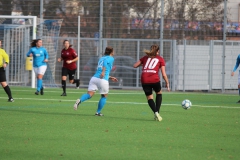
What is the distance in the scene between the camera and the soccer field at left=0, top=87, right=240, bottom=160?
905cm

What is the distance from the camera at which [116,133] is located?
452 inches

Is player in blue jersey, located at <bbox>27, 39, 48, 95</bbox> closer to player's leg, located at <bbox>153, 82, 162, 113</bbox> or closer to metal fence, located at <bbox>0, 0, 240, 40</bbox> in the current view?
metal fence, located at <bbox>0, 0, 240, 40</bbox>

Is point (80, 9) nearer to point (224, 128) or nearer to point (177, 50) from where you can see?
point (177, 50)

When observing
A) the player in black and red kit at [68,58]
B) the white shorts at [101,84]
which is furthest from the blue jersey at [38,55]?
the white shorts at [101,84]

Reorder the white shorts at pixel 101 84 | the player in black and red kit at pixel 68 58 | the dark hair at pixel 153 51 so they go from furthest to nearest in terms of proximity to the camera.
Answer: the player in black and red kit at pixel 68 58 → the white shorts at pixel 101 84 → the dark hair at pixel 153 51

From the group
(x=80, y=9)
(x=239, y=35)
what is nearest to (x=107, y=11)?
(x=80, y=9)

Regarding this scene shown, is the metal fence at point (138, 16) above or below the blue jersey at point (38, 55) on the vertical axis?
above

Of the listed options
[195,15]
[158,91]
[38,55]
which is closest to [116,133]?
[158,91]

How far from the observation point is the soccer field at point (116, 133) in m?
9.05

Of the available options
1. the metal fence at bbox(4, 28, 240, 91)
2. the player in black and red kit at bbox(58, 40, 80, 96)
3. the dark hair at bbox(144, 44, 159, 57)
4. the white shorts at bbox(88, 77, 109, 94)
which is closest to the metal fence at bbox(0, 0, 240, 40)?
the metal fence at bbox(4, 28, 240, 91)

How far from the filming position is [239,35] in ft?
95.1

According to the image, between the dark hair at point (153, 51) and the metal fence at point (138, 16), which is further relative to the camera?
the metal fence at point (138, 16)

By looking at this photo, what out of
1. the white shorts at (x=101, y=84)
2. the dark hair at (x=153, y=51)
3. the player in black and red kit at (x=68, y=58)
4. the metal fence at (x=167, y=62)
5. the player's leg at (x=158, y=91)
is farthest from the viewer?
the metal fence at (x=167, y=62)

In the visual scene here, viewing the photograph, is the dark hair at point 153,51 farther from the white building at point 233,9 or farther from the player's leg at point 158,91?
the white building at point 233,9
